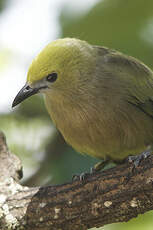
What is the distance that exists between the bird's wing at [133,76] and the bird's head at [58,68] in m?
0.20

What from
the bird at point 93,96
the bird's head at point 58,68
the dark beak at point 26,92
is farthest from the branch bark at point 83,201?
the bird's head at point 58,68

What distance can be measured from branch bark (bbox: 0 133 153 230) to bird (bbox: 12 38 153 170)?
61 centimetres

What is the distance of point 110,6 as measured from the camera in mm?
4719

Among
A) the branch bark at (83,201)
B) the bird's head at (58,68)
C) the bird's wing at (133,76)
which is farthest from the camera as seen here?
the bird's wing at (133,76)

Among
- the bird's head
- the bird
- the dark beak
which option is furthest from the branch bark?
the bird's head

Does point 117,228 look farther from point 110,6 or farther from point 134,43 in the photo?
point 110,6

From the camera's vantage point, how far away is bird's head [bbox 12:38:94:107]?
3.92 meters

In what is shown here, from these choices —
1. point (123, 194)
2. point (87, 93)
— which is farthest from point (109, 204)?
point (87, 93)

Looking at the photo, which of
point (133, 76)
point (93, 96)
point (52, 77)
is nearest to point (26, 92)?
point (52, 77)

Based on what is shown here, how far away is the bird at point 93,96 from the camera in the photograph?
4.00 m

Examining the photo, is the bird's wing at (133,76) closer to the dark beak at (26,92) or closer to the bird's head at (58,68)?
the bird's head at (58,68)

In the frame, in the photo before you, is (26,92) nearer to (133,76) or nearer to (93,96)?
(93,96)

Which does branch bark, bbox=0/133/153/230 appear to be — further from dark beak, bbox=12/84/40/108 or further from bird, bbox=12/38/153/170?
dark beak, bbox=12/84/40/108

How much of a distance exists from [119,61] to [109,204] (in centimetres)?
156
